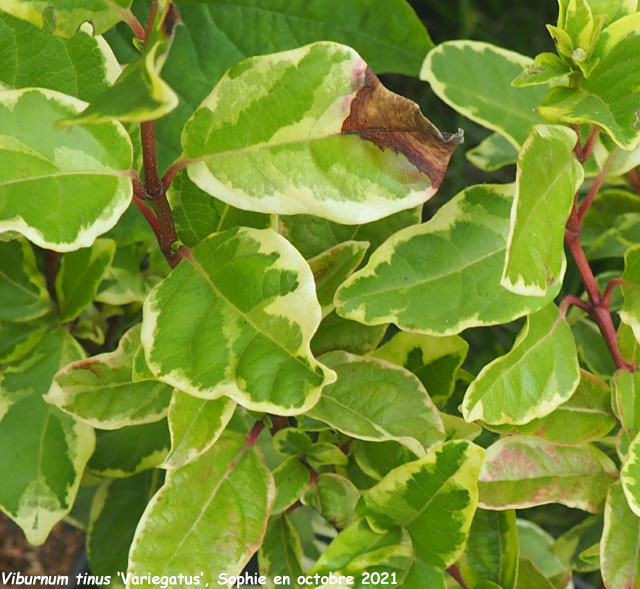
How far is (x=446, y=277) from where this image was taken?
53cm

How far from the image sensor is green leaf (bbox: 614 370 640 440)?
0.57m

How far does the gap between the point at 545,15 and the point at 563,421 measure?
1239mm

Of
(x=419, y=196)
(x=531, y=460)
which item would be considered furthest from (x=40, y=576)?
(x=419, y=196)

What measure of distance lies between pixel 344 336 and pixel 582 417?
0.68 ft

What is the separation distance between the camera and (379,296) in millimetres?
510

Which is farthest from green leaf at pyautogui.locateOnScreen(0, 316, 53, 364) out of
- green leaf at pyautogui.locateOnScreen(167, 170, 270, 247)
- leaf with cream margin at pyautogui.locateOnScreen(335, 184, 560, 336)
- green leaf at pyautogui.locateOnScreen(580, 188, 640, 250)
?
green leaf at pyautogui.locateOnScreen(580, 188, 640, 250)

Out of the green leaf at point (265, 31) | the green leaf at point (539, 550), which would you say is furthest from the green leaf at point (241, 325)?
the green leaf at point (539, 550)

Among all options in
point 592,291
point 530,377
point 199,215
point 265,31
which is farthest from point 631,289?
point 265,31

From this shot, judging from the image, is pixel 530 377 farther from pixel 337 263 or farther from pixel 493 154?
pixel 493 154

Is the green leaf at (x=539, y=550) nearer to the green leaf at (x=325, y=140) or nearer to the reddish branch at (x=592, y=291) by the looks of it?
the reddish branch at (x=592, y=291)

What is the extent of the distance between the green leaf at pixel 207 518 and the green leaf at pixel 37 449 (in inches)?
5.7

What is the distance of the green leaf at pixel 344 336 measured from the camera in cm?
61

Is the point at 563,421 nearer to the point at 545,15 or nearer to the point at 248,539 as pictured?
the point at 248,539

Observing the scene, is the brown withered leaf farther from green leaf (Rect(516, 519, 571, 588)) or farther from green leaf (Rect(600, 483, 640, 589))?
green leaf (Rect(516, 519, 571, 588))
